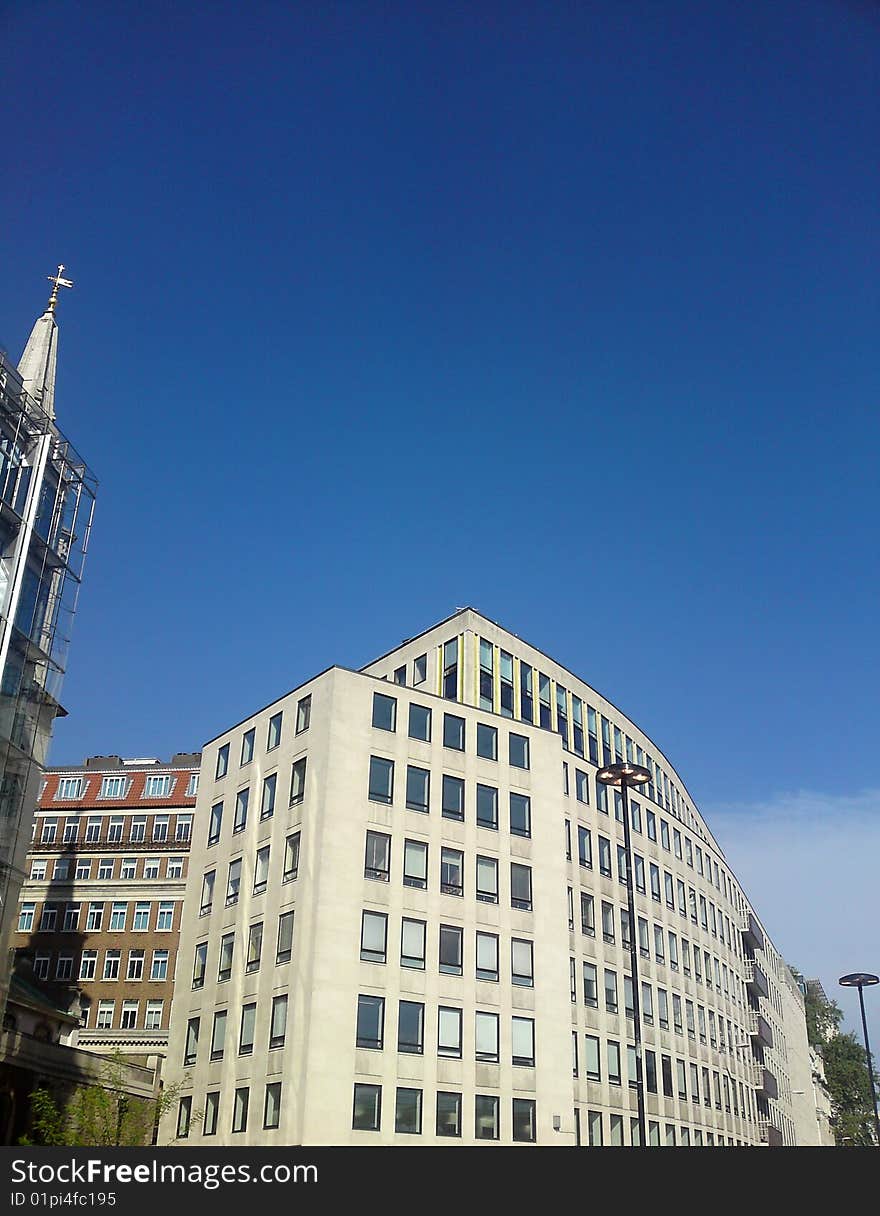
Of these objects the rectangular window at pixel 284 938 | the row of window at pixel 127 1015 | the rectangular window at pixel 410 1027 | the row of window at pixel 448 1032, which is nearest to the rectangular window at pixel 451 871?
the row of window at pixel 448 1032

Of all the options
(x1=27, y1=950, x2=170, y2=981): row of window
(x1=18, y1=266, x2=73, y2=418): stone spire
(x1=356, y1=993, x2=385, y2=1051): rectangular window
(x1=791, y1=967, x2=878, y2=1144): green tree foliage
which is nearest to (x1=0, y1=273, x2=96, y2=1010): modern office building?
(x1=18, y1=266, x2=73, y2=418): stone spire

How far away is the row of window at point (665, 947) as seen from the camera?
199 ft

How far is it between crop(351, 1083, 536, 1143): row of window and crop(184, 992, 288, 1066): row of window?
161 inches

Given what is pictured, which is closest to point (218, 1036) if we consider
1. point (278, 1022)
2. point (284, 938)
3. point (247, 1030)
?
point (247, 1030)

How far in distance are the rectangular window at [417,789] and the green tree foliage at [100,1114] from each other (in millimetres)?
16672

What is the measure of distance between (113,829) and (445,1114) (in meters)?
36.0

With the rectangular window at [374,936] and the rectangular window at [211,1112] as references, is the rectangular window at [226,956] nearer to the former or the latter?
the rectangular window at [211,1112]

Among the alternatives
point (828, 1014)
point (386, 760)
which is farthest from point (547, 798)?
point (828, 1014)

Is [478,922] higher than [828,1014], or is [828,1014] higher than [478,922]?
[828,1014]

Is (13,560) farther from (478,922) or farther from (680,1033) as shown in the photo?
(680,1033)

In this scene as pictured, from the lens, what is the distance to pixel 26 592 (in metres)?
47.1

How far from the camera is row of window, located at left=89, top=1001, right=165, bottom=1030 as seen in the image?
67.6 meters

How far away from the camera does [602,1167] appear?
1745cm

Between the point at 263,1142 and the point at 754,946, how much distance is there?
197 ft
